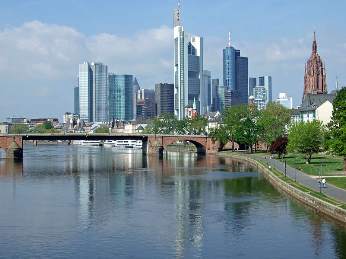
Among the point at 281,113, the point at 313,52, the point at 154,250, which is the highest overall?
the point at 313,52

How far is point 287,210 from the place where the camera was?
2217 inches

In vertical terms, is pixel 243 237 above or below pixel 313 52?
below

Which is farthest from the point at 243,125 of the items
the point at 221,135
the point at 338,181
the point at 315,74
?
the point at 338,181

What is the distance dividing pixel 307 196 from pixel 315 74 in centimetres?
14134

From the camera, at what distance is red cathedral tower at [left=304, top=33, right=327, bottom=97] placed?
19438 cm

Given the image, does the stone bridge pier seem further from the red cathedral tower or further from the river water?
the red cathedral tower

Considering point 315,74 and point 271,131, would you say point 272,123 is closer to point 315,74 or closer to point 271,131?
point 271,131

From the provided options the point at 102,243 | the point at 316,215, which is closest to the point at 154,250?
the point at 102,243

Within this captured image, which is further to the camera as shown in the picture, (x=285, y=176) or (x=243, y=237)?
(x=285, y=176)

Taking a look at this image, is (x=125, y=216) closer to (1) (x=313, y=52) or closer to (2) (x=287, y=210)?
(2) (x=287, y=210)

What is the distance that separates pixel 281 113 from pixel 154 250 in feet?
367

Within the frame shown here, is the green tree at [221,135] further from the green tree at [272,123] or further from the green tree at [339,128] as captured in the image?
the green tree at [339,128]

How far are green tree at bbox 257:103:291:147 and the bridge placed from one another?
17.4m

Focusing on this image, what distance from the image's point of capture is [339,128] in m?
78.2
